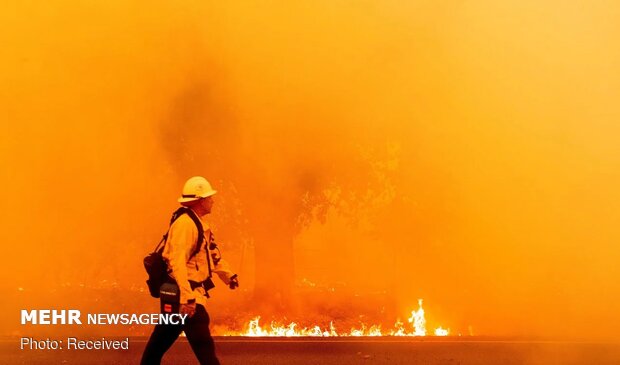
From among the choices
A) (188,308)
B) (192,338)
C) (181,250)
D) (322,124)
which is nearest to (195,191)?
(181,250)

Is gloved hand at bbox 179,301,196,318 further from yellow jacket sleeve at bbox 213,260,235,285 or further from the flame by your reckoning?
the flame

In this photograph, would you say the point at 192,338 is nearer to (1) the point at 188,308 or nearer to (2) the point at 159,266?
(1) the point at 188,308

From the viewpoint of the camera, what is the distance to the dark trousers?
461 centimetres

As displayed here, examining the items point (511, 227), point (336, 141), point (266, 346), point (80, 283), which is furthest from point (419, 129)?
point (80, 283)

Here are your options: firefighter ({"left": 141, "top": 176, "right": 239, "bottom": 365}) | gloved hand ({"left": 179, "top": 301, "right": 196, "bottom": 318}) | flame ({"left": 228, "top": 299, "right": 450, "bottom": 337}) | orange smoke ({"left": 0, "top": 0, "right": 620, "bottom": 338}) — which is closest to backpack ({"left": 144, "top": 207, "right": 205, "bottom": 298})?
firefighter ({"left": 141, "top": 176, "right": 239, "bottom": 365})

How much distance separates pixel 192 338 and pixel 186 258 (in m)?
0.43

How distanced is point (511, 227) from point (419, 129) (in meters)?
1.79

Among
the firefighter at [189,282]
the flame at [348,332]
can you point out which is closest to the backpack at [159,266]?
the firefighter at [189,282]

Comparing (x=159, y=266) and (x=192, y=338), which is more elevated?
(x=159, y=266)

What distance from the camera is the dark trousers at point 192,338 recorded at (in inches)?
182

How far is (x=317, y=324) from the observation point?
9617 millimetres

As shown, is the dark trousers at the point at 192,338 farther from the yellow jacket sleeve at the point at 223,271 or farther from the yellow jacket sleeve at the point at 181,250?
the yellow jacket sleeve at the point at 223,271

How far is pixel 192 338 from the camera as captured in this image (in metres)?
4.63

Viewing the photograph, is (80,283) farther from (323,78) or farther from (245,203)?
(323,78)
